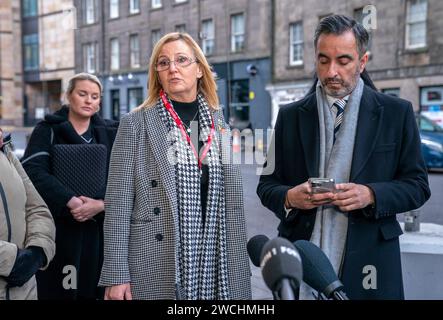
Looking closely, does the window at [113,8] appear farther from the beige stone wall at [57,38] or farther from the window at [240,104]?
the window at [240,104]

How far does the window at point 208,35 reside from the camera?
24.6 m

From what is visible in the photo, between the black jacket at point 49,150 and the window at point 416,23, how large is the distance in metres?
17.5

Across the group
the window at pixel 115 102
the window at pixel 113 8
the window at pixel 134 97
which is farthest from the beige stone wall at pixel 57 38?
the window at pixel 115 102

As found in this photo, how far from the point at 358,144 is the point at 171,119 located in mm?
802

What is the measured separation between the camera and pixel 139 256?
7.13 ft

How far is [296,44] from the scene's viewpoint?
23312 millimetres

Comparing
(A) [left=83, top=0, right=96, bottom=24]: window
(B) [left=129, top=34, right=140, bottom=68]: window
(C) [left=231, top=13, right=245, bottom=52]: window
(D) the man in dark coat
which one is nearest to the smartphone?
(D) the man in dark coat

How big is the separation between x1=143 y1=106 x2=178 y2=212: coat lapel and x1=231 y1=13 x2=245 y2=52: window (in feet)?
77.2

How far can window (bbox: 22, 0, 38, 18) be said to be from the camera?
13156 millimetres

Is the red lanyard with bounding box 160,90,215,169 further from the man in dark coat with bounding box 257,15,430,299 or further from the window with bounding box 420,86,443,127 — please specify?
the window with bounding box 420,86,443,127

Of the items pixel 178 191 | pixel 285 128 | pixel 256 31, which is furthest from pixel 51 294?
pixel 256 31

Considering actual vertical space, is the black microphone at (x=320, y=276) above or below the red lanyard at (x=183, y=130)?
below

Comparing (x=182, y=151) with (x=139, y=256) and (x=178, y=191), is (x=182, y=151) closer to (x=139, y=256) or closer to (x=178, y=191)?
(x=178, y=191)

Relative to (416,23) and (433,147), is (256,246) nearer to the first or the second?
(433,147)
